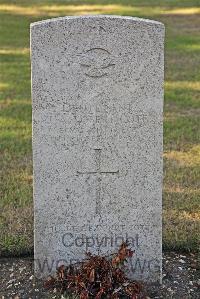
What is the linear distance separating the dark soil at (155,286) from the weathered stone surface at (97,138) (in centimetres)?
12

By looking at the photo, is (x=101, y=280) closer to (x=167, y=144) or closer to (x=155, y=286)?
(x=155, y=286)

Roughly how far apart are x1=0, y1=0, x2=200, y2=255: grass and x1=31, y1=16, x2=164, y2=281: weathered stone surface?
714 mm

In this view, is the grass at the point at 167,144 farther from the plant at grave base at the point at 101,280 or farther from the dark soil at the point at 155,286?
the plant at grave base at the point at 101,280

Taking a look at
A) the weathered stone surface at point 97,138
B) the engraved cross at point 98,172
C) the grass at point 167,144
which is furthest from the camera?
the grass at point 167,144

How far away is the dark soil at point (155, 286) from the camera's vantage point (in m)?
4.27

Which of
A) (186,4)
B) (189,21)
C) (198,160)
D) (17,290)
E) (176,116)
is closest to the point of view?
(17,290)

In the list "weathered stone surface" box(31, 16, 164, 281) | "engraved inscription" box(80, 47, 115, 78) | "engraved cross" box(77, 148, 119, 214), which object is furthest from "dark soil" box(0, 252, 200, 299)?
"engraved inscription" box(80, 47, 115, 78)

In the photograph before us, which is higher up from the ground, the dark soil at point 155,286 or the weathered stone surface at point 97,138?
the weathered stone surface at point 97,138

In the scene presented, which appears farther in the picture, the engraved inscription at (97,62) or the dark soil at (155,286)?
the dark soil at (155,286)

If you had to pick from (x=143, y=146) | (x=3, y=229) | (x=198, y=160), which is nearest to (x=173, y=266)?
(x=143, y=146)

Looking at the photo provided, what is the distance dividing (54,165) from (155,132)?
661mm

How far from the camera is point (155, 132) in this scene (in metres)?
4.09

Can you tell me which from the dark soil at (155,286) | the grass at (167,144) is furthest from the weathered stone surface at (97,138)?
the grass at (167,144)

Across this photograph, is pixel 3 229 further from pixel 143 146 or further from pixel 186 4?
pixel 186 4
